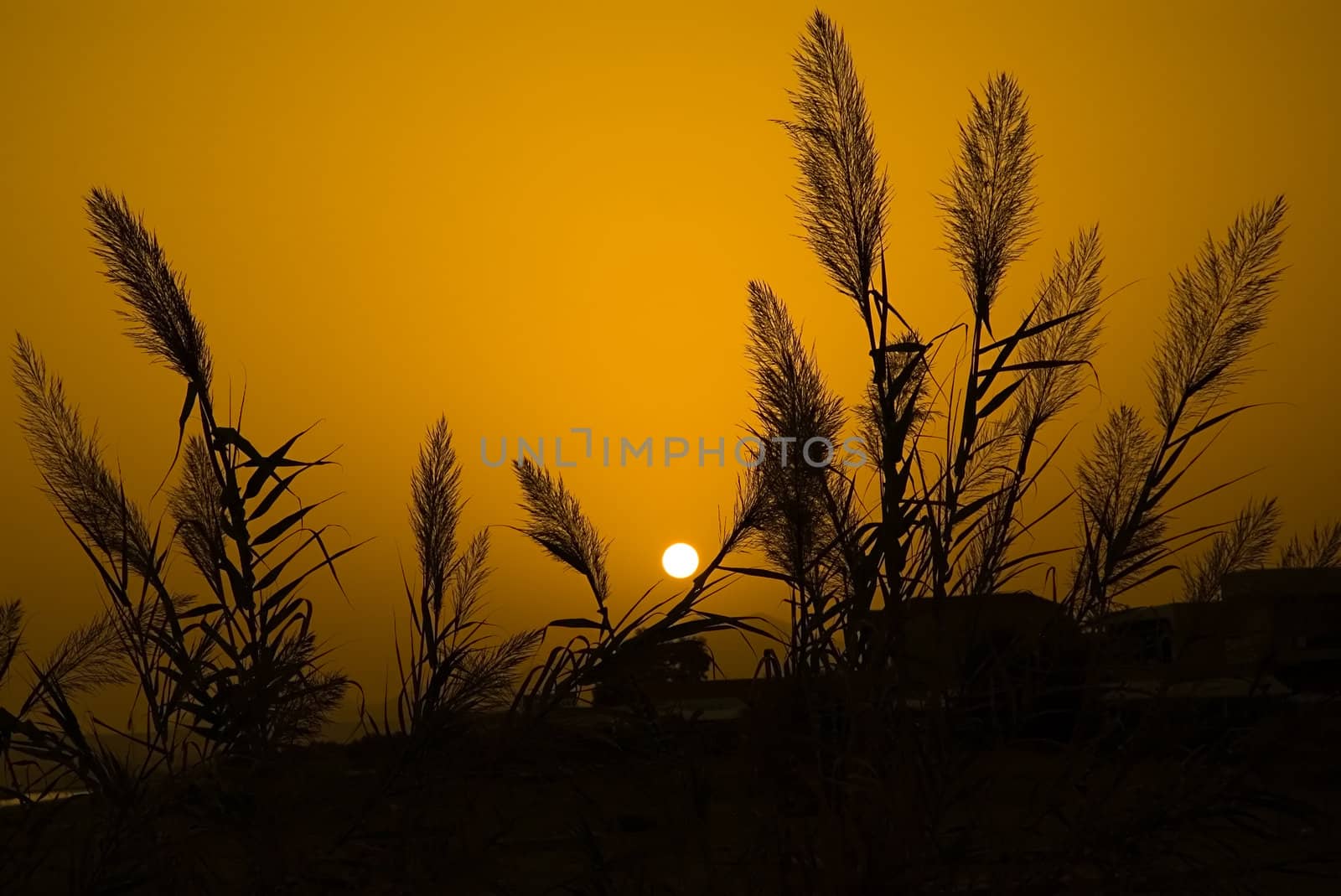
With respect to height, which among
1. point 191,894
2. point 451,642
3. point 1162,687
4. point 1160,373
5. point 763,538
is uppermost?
point 1160,373

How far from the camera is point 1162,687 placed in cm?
201

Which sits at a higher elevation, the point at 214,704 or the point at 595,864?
the point at 214,704

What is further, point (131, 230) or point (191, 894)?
point (131, 230)

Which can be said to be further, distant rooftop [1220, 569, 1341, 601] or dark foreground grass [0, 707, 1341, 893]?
distant rooftop [1220, 569, 1341, 601]

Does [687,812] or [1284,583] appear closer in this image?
[687,812]

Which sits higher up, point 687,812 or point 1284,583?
point 1284,583

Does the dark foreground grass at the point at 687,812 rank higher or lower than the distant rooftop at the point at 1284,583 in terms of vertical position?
lower

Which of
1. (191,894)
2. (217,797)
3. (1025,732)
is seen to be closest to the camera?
(191,894)

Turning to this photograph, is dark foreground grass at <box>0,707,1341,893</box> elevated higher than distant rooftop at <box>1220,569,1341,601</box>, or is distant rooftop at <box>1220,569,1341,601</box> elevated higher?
distant rooftop at <box>1220,569,1341,601</box>

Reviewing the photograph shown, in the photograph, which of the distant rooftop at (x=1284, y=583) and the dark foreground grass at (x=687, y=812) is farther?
the distant rooftop at (x=1284, y=583)

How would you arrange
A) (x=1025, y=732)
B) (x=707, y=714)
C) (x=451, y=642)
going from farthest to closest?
(x=707, y=714) < (x=451, y=642) < (x=1025, y=732)

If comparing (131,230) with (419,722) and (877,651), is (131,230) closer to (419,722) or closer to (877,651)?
(419,722)

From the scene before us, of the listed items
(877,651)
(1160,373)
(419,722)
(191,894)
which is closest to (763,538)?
(877,651)

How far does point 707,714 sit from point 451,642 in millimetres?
559
